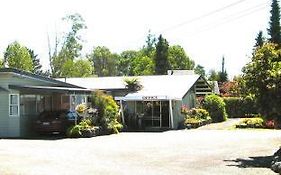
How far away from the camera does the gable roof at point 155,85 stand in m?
37.3

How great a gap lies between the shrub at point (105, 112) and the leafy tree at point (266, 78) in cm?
1410

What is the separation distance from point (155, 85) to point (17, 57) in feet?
109

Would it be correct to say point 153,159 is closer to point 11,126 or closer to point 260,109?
point 260,109

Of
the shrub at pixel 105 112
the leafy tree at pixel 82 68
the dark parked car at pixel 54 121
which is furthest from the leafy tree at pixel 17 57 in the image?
the dark parked car at pixel 54 121

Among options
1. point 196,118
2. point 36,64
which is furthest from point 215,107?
point 36,64

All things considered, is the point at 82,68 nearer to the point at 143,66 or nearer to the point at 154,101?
the point at 143,66

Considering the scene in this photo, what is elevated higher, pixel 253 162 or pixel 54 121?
pixel 54 121

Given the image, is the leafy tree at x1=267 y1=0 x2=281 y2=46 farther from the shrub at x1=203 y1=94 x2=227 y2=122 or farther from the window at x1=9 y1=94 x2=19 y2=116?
the window at x1=9 y1=94 x2=19 y2=116

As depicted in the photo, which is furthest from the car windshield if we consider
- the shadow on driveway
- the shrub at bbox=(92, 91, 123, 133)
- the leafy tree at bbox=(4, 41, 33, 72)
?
the leafy tree at bbox=(4, 41, 33, 72)

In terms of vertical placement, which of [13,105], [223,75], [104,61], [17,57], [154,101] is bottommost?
[13,105]

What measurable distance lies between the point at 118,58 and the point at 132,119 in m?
73.9

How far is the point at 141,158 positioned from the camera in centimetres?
1748

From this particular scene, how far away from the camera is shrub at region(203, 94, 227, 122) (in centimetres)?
4225

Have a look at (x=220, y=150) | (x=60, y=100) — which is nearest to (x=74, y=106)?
(x=60, y=100)
